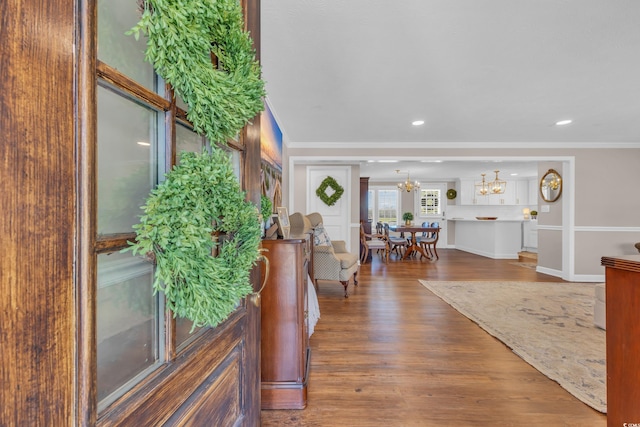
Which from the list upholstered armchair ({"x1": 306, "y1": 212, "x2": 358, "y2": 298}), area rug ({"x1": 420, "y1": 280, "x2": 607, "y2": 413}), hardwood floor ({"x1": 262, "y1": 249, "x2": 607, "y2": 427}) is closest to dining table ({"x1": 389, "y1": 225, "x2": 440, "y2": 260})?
area rug ({"x1": 420, "y1": 280, "x2": 607, "y2": 413})

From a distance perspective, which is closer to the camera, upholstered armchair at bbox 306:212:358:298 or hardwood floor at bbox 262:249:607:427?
hardwood floor at bbox 262:249:607:427

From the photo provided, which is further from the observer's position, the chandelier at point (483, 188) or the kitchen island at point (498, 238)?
the chandelier at point (483, 188)

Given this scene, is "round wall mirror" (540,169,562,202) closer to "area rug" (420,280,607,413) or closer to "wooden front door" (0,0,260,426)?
"area rug" (420,280,607,413)

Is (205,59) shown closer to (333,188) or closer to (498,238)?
(333,188)

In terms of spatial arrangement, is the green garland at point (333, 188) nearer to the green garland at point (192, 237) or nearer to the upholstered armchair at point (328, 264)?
the upholstered armchair at point (328, 264)

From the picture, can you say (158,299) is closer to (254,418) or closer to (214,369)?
(214,369)

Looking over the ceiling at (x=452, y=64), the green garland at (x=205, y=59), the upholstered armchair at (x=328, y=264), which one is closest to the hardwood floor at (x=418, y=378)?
the upholstered armchair at (x=328, y=264)

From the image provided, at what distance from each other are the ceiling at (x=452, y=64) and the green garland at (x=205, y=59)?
1157 millimetres

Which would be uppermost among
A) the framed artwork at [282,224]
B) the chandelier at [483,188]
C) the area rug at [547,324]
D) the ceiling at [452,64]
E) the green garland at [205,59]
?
the ceiling at [452,64]

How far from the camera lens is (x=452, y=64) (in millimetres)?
2219

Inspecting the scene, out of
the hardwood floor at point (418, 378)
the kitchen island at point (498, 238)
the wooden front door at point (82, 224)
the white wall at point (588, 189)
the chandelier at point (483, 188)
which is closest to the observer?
the wooden front door at point (82, 224)

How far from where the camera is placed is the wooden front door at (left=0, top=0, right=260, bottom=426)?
1.07 feet

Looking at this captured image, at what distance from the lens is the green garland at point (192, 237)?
1.73 feet

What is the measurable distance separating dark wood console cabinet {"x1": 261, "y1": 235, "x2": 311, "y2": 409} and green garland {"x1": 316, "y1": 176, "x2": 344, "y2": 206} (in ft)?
14.0
